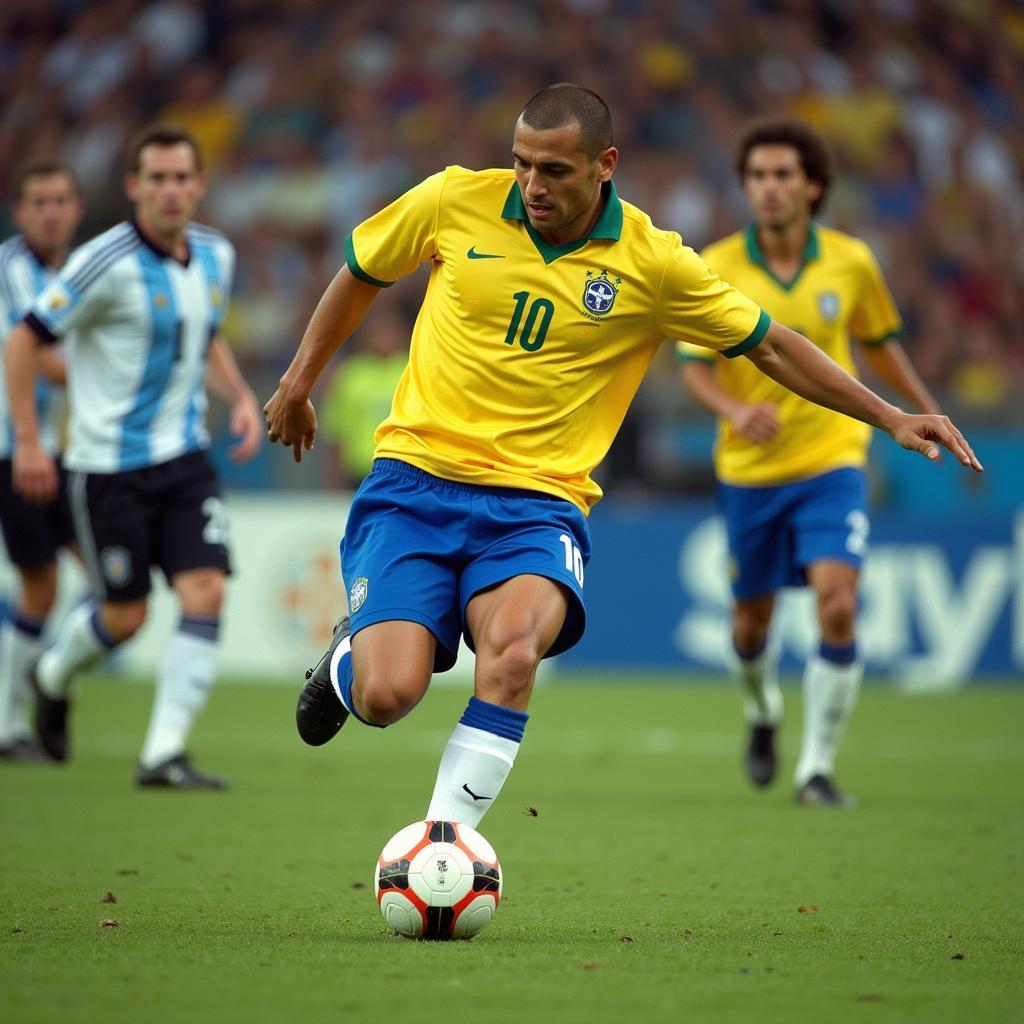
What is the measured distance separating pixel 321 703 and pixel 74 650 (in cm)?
337

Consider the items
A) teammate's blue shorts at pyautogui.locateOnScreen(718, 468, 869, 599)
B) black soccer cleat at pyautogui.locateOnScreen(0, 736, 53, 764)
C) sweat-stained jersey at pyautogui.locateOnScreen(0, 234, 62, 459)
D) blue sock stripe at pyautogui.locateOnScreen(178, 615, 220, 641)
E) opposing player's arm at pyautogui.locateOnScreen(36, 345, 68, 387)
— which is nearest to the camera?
teammate's blue shorts at pyautogui.locateOnScreen(718, 468, 869, 599)

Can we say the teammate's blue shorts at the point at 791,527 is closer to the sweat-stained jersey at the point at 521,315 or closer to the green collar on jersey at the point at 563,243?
the sweat-stained jersey at the point at 521,315

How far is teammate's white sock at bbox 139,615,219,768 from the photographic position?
7824mm

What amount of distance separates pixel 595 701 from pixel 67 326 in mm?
6073

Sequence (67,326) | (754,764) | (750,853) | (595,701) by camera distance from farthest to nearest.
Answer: (595,701) < (754,764) < (67,326) < (750,853)

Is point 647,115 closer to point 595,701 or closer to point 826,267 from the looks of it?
point 595,701

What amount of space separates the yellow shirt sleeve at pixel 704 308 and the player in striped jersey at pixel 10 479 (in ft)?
16.0

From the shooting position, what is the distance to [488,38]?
17562mm

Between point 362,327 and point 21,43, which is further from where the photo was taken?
point 21,43

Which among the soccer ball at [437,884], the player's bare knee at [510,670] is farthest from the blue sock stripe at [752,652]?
the soccer ball at [437,884]

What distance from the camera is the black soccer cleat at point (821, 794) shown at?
25.1 feet

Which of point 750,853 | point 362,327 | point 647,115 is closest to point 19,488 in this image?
point 750,853

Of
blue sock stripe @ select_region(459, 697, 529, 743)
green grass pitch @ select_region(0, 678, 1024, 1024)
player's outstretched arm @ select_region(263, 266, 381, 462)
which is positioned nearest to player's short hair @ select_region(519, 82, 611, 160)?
player's outstretched arm @ select_region(263, 266, 381, 462)

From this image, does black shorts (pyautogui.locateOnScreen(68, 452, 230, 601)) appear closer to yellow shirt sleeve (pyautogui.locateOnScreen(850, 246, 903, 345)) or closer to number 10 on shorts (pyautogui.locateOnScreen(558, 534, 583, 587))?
yellow shirt sleeve (pyautogui.locateOnScreen(850, 246, 903, 345))
